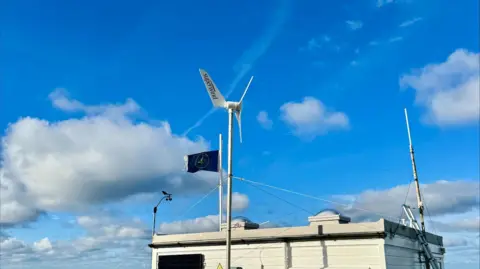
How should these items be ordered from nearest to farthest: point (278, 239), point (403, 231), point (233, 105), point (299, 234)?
point (299, 234) → point (403, 231) → point (278, 239) → point (233, 105)

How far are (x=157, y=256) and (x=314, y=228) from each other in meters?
14.8

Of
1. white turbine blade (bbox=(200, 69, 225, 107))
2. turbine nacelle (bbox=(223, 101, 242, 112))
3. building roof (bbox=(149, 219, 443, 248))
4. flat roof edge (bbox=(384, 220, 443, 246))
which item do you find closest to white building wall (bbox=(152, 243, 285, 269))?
building roof (bbox=(149, 219, 443, 248))

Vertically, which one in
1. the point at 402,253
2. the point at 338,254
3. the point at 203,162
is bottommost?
the point at 338,254

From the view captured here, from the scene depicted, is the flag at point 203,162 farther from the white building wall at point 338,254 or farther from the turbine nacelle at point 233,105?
the white building wall at point 338,254

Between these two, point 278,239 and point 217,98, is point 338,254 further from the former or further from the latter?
point 217,98

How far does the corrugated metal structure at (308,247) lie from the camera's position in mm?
30922

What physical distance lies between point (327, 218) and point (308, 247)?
2.63 metres

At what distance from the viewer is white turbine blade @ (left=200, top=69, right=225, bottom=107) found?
35.7 metres

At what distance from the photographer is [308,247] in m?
33.2

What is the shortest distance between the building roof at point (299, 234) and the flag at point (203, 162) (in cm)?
578

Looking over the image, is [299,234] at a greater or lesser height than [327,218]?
lesser

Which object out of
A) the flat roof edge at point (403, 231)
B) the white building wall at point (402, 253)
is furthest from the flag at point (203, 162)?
the white building wall at point (402, 253)

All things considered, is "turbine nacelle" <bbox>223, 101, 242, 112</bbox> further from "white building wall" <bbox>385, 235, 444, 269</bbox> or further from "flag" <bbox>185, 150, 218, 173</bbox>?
"white building wall" <bbox>385, 235, 444, 269</bbox>

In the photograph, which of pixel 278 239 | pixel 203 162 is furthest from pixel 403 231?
pixel 203 162
